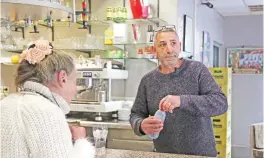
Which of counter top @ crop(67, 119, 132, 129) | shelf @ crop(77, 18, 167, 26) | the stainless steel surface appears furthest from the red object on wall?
counter top @ crop(67, 119, 132, 129)

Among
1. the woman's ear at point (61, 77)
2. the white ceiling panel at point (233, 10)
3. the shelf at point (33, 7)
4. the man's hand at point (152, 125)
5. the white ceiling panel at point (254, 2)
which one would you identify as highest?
the white ceiling panel at point (233, 10)

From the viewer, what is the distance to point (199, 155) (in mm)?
2166

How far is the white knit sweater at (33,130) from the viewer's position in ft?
3.94

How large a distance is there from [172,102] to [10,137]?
3.20ft

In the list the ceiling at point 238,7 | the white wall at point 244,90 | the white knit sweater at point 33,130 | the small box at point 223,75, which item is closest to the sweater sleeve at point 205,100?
the white knit sweater at point 33,130

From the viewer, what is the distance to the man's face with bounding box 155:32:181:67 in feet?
7.48

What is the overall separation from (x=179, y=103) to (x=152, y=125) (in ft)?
0.65

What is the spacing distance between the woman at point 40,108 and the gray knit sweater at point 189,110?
89 centimetres

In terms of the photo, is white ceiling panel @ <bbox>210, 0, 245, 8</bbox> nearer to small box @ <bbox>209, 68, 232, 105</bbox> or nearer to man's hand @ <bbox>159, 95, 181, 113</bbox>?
small box @ <bbox>209, 68, 232, 105</bbox>

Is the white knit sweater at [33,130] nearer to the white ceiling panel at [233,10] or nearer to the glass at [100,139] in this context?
the glass at [100,139]

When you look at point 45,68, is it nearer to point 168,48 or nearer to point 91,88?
point 168,48

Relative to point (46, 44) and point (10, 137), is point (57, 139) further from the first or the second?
point (46, 44)

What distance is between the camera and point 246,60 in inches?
286

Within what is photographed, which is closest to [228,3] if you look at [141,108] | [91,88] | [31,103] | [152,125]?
[91,88]
